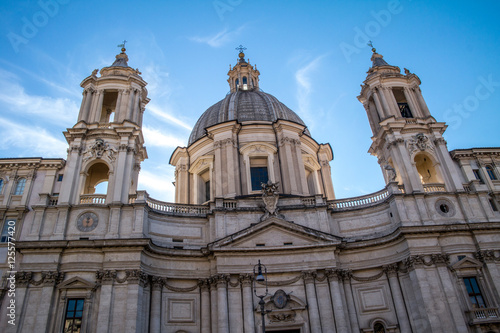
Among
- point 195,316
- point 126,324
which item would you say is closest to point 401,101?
point 195,316

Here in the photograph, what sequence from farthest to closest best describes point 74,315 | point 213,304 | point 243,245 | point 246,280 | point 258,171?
point 258,171, point 243,245, point 246,280, point 213,304, point 74,315

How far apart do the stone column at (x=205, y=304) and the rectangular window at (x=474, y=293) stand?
623 inches

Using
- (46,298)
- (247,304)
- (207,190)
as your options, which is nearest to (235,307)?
(247,304)

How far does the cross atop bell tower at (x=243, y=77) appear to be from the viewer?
43.2m

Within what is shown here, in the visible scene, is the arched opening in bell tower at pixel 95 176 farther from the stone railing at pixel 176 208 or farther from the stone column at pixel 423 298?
the stone column at pixel 423 298

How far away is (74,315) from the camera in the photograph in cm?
2116

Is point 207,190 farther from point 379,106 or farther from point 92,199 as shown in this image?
point 379,106

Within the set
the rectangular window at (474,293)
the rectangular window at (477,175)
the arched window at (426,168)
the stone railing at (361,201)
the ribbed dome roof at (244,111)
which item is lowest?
the rectangular window at (474,293)

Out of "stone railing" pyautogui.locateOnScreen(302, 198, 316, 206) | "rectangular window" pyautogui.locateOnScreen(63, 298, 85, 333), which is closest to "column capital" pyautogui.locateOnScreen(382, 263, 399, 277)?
"stone railing" pyautogui.locateOnScreen(302, 198, 316, 206)

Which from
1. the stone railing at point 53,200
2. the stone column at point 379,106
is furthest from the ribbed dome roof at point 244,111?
the stone railing at point 53,200

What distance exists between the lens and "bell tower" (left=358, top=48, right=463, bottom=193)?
27438mm

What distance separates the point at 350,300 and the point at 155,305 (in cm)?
1216

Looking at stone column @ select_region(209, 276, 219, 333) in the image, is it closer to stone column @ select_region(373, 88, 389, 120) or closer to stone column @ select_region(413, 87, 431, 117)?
stone column @ select_region(373, 88, 389, 120)

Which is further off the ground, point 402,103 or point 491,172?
point 402,103
